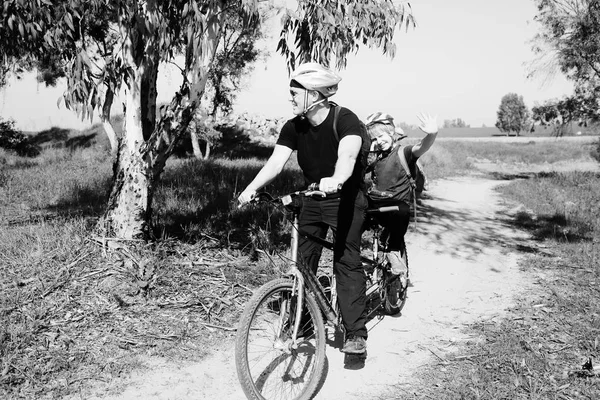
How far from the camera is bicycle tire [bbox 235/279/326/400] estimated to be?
11.6ft

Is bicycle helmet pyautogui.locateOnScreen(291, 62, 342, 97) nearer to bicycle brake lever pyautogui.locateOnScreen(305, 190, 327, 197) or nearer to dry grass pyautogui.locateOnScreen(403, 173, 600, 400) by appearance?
bicycle brake lever pyautogui.locateOnScreen(305, 190, 327, 197)

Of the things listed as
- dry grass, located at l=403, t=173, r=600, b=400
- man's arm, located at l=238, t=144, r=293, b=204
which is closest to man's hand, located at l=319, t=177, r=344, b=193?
man's arm, located at l=238, t=144, r=293, b=204

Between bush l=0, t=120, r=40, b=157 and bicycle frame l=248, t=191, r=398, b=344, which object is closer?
bicycle frame l=248, t=191, r=398, b=344

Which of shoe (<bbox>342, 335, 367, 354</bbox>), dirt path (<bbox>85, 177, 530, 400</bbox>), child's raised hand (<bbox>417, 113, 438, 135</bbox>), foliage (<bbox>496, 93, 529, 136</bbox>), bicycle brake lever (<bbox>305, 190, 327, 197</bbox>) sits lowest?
dirt path (<bbox>85, 177, 530, 400</bbox>)

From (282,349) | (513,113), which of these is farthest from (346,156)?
(513,113)

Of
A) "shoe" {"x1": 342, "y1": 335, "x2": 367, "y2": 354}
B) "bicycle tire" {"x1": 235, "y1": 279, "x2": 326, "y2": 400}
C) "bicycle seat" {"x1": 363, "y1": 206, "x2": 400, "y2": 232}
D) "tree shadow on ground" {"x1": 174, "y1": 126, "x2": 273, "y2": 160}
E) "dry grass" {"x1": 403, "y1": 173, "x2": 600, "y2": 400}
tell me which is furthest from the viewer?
"tree shadow on ground" {"x1": 174, "y1": 126, "x2": 273, "y2": 160}

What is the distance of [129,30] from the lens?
5.25m

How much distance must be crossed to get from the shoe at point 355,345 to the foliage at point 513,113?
10399 centimetres

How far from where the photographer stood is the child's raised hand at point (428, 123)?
4105mm

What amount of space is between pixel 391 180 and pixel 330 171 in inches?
61.6

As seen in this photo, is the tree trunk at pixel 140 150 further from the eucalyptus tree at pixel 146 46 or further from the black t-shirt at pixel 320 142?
the black t-shirt at pixel 320 142

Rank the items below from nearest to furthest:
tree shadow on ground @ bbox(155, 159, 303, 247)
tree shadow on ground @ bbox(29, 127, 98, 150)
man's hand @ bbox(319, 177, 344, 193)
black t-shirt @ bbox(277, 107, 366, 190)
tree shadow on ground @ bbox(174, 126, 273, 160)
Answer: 1. man's hand @ bbox(319, 177, 344, 193)
2. black t-shirt @ bbox(277, 107, 366, 190)
3. tree shadow on ground @ bbox(155, 159, 303, 247)
4. tree shadow on ground @ bbox(174, 126, 273, 160)
5. tree shadow on ground @ bbox(29, 127, 98, 150)

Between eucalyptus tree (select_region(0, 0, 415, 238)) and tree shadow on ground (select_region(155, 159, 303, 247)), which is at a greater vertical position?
eucalyptus tree (select_region(0, 0, 415, 238))

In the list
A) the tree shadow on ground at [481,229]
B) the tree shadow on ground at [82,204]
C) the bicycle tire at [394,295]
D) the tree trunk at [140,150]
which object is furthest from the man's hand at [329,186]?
the tree shadow on ground at [82,204]
